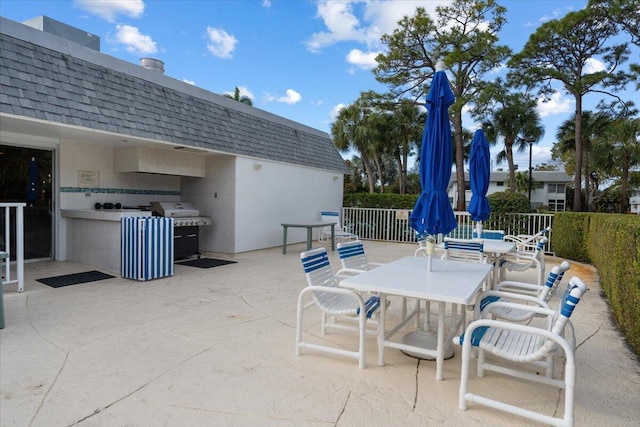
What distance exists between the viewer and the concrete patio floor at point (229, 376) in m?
2.30

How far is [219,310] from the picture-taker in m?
4.50

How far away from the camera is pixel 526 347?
2387 millimetres

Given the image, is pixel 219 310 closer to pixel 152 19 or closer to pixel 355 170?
pixel 152 19

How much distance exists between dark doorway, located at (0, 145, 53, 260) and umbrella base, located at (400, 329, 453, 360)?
7.54 m

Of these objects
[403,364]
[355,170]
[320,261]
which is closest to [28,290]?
[320,261]

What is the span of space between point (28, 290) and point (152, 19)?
22.7ft

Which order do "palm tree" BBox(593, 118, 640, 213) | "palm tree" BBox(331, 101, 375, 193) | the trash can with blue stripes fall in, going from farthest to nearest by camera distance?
"palm tree" BBox(331, 101, 375, 193) < "palm tree" BBox(593, 118, 640, 213) < the trash can with blue stripes

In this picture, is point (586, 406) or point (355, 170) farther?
point (355, 170)

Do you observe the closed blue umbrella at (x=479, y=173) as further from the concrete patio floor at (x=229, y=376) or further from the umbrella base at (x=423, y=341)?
the umbrella base at (x=423, y=341)

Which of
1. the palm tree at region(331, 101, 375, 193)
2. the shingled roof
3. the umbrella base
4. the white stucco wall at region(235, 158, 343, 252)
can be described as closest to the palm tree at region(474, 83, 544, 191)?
the palm tree at region(331, 101, 375, 193)

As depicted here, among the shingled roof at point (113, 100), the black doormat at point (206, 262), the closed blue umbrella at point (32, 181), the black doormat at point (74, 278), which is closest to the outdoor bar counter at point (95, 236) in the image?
the black doormat at point (74, 278)

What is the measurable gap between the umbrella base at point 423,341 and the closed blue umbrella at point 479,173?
11.2ft

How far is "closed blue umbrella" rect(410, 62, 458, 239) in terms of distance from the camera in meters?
3.38

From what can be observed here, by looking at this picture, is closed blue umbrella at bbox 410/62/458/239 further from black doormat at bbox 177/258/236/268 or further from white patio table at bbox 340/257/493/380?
black doormat at bbox 177/258/236/268
